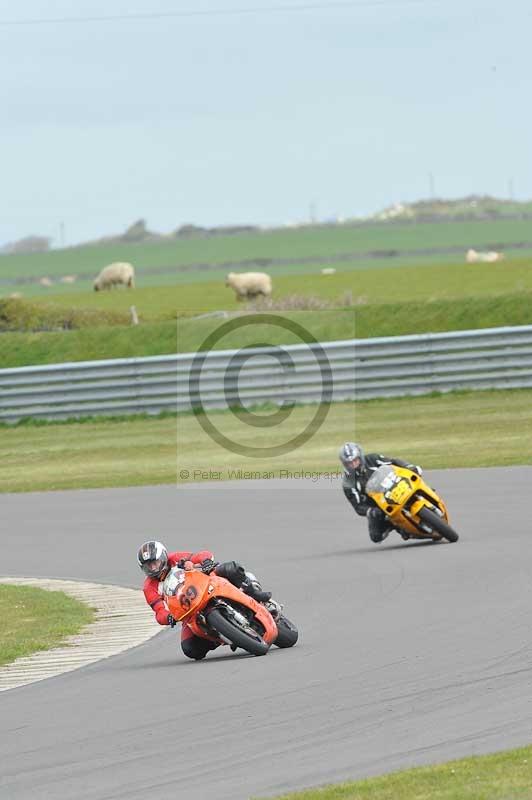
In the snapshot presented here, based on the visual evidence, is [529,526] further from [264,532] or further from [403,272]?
[403,272]

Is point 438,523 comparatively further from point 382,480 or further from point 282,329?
point 282,329

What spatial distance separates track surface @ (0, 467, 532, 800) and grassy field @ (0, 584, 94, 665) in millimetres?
847

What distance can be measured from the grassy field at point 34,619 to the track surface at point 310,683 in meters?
0.85

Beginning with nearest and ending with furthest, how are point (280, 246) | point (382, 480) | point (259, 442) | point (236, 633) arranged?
point (236, 633), point (382, 480), point (259, 442), point (280, 246)

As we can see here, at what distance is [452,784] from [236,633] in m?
4.00

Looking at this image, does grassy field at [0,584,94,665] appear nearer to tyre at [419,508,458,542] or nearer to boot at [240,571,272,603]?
boot at [240,571,272,603]

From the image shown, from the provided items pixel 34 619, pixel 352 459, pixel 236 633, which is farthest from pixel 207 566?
pixel 352 459

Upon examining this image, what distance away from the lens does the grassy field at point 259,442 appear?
25188 millimetres

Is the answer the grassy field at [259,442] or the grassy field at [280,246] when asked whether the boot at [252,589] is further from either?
the grassy field at [280,246]

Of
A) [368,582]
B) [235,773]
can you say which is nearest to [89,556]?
[368,582]

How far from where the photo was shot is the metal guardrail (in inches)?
1210

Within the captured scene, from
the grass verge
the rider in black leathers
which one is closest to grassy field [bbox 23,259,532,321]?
the grass verge

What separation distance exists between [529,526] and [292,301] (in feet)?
73.8

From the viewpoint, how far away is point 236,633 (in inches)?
442
